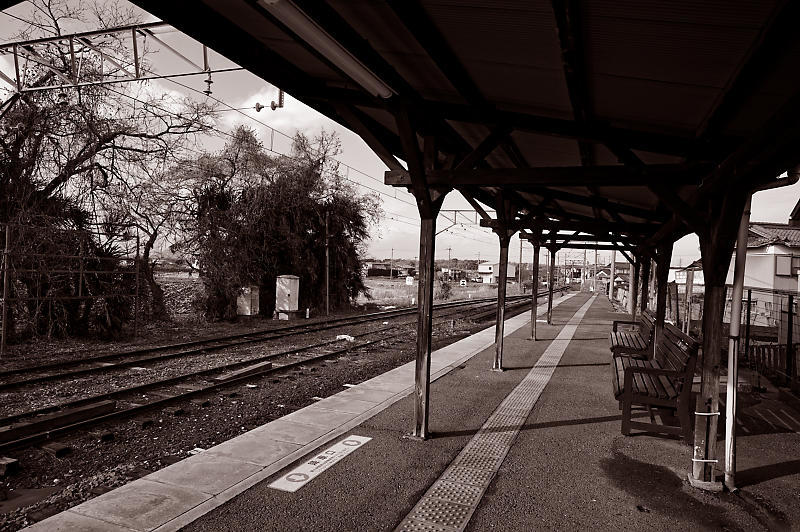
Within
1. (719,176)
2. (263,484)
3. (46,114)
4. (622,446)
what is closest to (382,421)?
(263,484)

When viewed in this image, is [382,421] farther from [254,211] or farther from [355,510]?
[254,211]

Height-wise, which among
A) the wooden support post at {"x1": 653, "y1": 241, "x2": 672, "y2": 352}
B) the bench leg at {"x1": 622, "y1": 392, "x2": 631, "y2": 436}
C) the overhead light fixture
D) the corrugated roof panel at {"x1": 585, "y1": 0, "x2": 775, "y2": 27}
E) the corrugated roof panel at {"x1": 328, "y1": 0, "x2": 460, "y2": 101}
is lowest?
the bench leg at {"x1": 622, "y1": 392, "x2": 631, "y2": 436}

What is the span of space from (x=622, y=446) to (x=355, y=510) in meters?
3.20

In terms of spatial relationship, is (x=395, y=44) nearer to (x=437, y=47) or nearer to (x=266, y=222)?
(x=437, y=47)

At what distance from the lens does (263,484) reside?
408 centimetres

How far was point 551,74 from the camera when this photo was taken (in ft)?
12.4

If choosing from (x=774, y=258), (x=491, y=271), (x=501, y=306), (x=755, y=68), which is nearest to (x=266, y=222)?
(x=501, y=306)

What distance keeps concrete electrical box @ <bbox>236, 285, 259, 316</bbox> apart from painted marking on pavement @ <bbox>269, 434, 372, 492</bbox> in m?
13.8

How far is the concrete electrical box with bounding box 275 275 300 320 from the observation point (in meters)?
18.8

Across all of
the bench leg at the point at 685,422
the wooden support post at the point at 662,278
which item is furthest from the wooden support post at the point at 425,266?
the wooden support post at the point at 662,278

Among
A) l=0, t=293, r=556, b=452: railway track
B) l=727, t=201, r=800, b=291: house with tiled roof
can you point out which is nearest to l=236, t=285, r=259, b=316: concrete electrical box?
l=0, t=293, r=556, b=452: railway track

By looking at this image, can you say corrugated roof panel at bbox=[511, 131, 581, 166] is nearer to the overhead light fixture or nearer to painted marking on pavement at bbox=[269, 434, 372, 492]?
the overhead light fixture

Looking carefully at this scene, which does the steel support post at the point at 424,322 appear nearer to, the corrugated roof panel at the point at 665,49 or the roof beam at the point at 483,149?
the roof beam at the point at 483,149

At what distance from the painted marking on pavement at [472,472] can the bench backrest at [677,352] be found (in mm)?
1854
